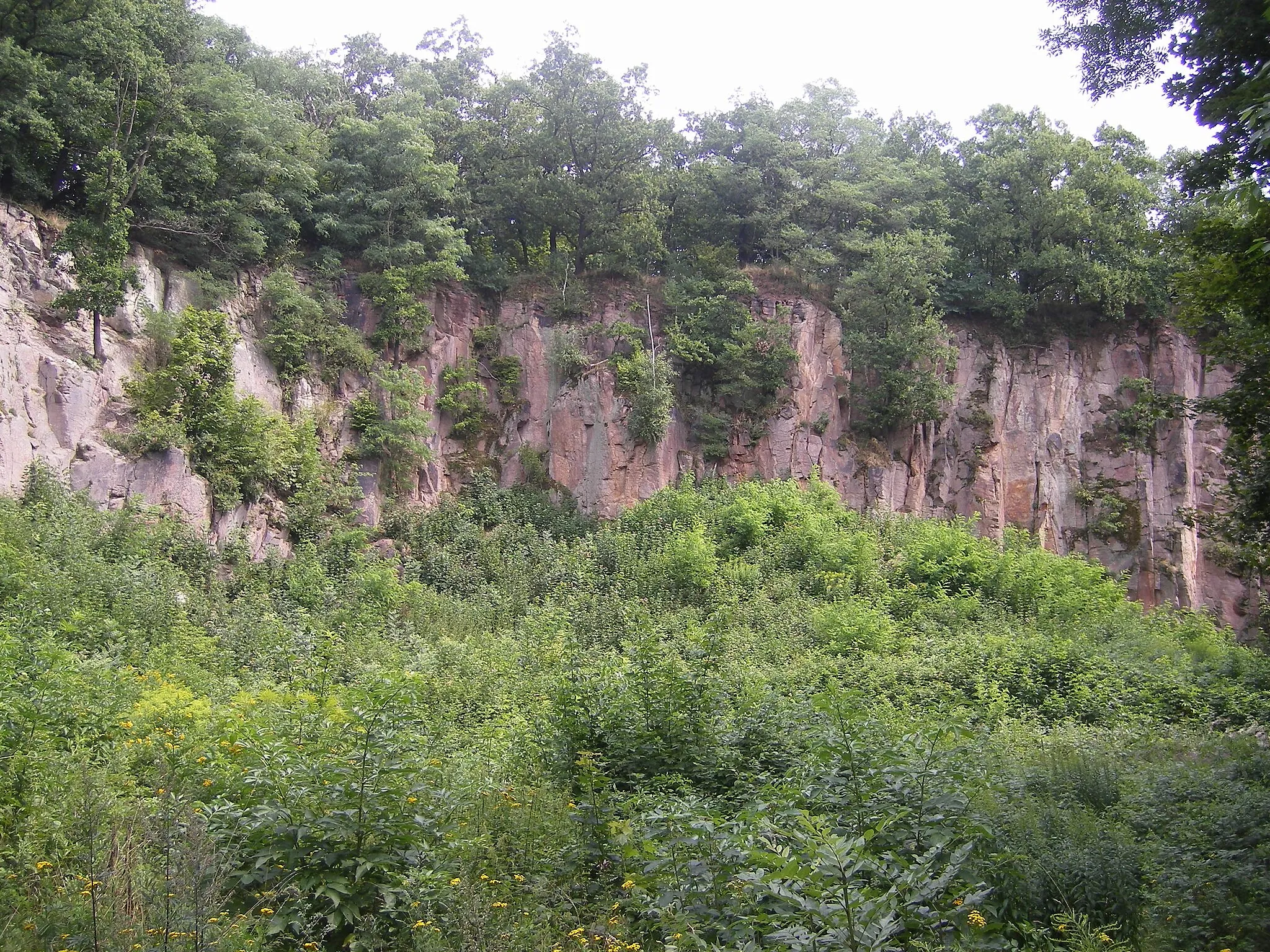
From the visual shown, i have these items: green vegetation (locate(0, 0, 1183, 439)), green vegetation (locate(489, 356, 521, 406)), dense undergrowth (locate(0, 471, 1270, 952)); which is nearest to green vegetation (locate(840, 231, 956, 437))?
green vegetation (locate(0, 0, 1183, 439))

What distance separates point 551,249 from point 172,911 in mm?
25257

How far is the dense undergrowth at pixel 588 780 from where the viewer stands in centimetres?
464

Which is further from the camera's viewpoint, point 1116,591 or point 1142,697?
point 1116,591

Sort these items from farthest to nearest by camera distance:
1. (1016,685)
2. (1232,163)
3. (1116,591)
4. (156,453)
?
1. (1116,591)
2. (156,453)
3. (1016,685)
4. (1232,163)

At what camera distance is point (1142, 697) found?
39.1 feet

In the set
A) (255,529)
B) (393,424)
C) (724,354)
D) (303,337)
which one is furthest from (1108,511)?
(255,529)

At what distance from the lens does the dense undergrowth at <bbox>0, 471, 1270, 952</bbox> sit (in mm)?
4641

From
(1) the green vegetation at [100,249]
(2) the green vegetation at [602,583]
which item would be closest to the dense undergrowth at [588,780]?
(2) the green vegetation at [602,583]

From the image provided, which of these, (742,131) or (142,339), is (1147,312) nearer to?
(742,131)

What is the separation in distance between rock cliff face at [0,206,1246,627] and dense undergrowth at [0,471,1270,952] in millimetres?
7985

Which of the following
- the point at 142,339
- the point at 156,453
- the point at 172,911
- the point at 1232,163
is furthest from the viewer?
the point at 142,339

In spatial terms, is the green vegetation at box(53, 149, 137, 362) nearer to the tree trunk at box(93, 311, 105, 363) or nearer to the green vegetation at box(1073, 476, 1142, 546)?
the tree trunk at box(93, 311, 105, 363)

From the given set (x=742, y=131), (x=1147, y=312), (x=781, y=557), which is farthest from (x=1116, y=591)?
(x=742, y=131)

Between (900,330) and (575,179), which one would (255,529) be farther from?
(900,330)
